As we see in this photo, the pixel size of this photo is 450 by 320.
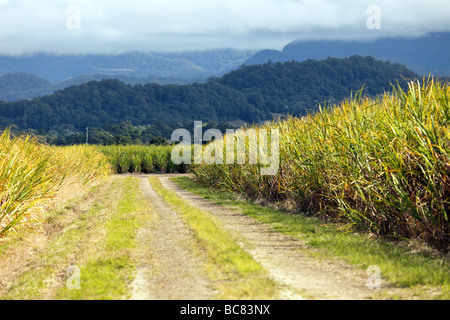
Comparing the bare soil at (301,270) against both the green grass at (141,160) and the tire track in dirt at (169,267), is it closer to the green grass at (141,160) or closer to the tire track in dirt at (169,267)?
the tire track in dirt at (169,267)

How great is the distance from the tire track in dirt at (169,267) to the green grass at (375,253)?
2146 mm

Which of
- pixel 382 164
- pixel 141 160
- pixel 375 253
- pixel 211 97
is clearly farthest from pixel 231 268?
pixel 211 97

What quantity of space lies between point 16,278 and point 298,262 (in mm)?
4176

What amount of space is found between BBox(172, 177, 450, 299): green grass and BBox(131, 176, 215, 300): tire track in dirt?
2.15m

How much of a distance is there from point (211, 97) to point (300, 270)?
545ft

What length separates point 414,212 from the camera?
7688 millimetres

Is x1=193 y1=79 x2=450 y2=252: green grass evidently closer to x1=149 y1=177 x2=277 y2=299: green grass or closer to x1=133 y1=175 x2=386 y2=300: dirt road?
x1=133 y1=175 x2=386 y2=300: dirt road

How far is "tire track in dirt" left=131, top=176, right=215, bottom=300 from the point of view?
5.36m

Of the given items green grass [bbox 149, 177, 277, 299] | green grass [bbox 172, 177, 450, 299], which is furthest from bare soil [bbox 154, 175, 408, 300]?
green grass [bbox 172, 177, 450, 299]

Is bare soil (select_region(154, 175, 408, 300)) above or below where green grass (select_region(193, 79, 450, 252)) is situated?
below

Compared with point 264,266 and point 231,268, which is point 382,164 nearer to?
point 264,266

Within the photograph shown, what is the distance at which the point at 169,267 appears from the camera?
6.65 meters

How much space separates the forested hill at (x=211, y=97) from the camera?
150 meters

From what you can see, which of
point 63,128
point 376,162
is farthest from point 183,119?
point 376,162
